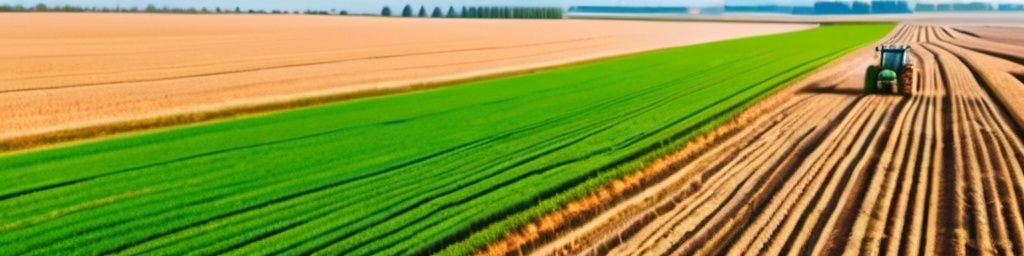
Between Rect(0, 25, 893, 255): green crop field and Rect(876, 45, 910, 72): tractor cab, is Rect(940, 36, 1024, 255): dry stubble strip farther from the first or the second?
Rect(0, 25, 893, 255): green crop field

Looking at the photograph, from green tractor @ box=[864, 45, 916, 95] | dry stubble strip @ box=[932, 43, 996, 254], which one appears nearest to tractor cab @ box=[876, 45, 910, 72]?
green tractor @ box=[864, 45, 916, 95]

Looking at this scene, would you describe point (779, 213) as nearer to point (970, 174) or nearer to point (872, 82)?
point (970, 174)

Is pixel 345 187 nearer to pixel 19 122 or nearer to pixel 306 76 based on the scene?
pixel 19 122

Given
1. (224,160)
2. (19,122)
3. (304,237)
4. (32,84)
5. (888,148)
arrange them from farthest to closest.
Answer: (32,84), (19,122), (888,148), (224,160), (304,237)

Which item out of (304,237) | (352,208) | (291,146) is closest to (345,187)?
(352,208)

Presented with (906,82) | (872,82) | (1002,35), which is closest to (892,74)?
(906,82)

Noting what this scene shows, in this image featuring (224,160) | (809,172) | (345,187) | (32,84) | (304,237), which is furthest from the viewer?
(32,84)
